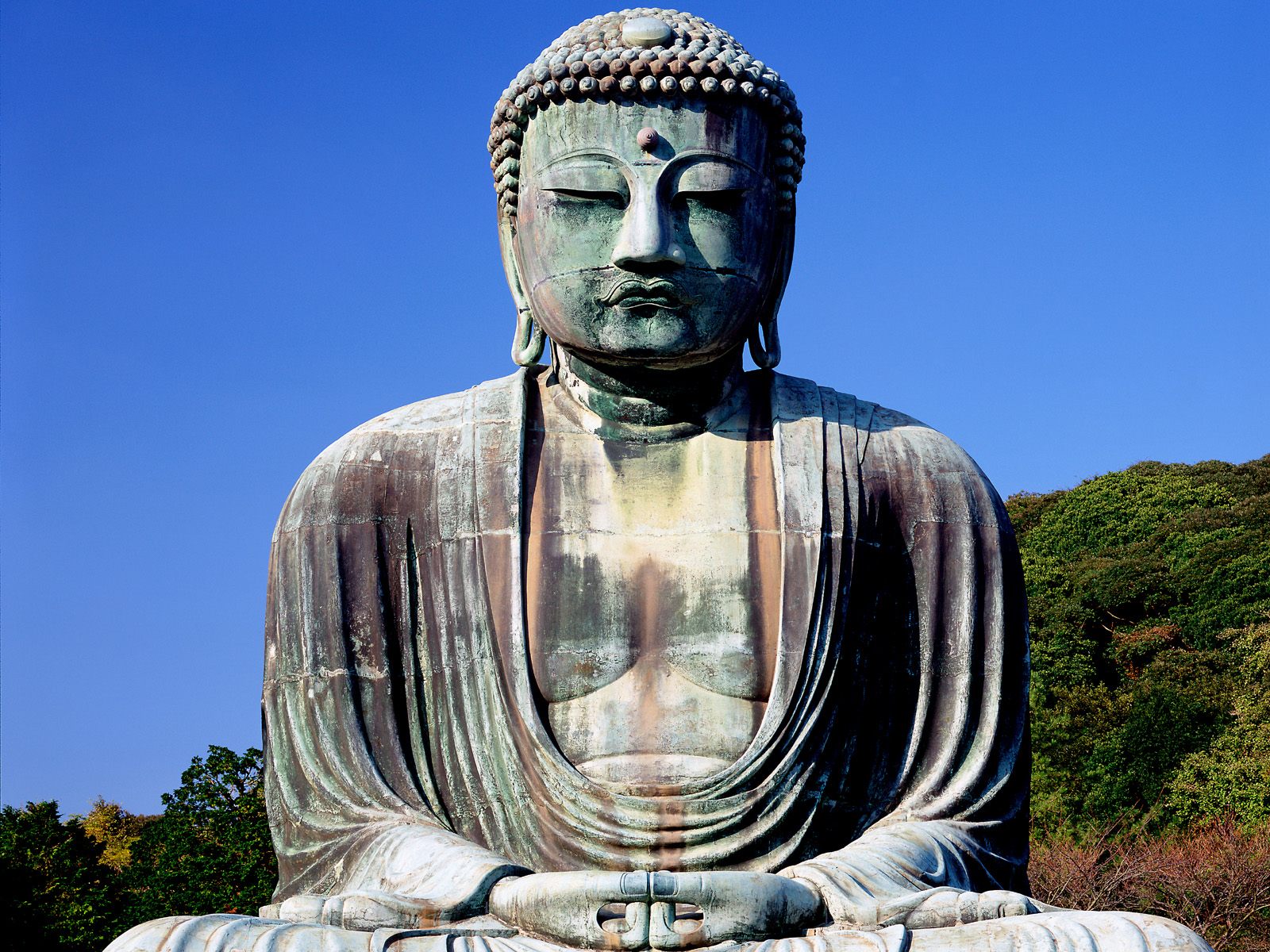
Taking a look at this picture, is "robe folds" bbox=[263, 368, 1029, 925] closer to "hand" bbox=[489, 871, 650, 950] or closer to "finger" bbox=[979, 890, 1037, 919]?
"finger" bbox=[979, 890, 1037, 919]

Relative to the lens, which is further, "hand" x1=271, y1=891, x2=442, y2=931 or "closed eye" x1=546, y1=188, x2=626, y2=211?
"closed eye" x1=546, y1=188, x2=626, y2=211

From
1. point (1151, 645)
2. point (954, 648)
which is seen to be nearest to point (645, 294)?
point (954, 648)

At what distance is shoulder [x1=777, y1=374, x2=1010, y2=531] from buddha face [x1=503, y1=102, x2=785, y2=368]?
28.9 inches

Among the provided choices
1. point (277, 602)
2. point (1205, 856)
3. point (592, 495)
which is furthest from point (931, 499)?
point (1205, 856)

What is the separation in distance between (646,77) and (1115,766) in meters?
31.9

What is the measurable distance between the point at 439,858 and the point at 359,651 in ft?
4.25

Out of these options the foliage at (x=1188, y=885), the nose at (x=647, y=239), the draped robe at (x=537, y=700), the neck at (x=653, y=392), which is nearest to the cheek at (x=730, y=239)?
the nose at (x=647, y=239)

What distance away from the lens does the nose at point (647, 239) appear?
9.17m

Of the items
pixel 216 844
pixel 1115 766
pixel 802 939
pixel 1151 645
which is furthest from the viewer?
pixel 1151 645

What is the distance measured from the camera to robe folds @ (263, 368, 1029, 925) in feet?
28.9

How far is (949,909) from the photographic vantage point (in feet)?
Answer: 26.8

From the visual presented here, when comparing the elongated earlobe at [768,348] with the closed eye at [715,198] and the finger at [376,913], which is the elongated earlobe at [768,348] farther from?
the finger at [376,913]

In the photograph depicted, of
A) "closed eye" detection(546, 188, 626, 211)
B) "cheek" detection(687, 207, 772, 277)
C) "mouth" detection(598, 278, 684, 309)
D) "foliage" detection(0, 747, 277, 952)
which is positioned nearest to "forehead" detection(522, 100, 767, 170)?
"closed eye" detection(546, 188, 626, 211)

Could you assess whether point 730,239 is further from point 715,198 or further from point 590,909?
point 590,909
